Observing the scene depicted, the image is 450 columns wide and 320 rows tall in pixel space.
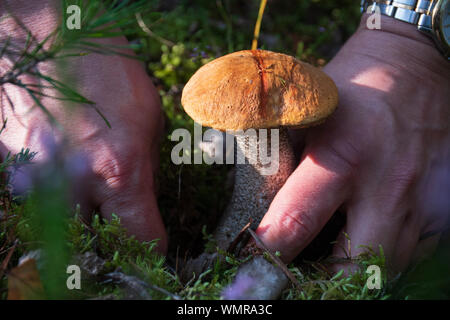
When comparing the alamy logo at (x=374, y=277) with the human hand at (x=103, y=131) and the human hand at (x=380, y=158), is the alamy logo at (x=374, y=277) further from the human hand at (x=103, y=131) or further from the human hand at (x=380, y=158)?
the human hand at (x=103, y=131)

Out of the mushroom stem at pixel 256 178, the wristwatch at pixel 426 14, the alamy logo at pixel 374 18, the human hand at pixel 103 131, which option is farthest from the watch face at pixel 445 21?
the human hand at pixel 103 131

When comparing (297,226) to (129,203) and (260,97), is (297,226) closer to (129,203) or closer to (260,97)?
(260,97)

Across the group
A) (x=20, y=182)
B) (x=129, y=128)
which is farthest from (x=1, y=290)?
(x=129, y=128)

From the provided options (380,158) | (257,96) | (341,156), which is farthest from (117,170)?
(380,158)

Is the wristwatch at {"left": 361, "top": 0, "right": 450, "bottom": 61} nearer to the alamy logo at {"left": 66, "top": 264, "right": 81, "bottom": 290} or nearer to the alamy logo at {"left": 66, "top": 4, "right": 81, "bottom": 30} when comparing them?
the alamy logo at {"left": 66, "top": 4, "right": 81, "bottom": 30}

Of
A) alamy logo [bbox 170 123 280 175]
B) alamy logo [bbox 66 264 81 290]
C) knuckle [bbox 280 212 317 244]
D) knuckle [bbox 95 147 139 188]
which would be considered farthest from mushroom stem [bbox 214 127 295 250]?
alamy logo [bbox 66 264 81 290]

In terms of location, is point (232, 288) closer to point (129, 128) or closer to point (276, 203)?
point (276, 203)
